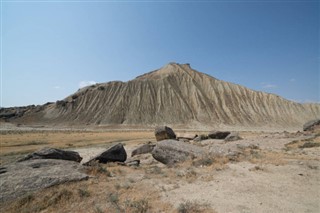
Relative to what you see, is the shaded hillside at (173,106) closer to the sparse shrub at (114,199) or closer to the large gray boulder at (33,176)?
the large gray boulder at (33,176)

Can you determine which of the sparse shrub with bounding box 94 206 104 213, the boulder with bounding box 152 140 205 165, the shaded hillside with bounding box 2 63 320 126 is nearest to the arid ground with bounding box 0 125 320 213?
the sparse shrub with bounding box 94 206 104 213

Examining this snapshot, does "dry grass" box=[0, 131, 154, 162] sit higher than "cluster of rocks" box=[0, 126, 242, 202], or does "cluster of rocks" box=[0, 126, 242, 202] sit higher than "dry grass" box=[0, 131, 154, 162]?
"cluster of rocks" box=[0, 126, 242, 202]

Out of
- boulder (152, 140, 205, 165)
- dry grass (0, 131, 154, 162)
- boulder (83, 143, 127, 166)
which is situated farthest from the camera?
dry grass (0, 131, 154, 162)

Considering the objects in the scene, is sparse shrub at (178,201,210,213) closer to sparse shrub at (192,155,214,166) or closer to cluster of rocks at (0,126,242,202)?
cluster of rocks at (0,126,242,202)

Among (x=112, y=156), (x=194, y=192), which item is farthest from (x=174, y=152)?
(x=194, y=192)

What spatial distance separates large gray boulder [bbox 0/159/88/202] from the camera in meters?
8.69

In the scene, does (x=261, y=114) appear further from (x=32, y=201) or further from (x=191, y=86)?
(x=32, y=201)

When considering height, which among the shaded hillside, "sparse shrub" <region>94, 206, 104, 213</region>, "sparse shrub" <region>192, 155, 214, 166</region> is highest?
the shaded hillside

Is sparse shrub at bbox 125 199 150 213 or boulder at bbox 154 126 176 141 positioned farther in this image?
boulder at bbox 154 126 176 141

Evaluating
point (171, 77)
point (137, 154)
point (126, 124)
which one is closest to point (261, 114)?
point (171, 77)

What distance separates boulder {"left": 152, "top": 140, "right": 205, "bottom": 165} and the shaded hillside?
67.9 meters

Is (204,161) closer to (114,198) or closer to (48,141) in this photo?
(114,198)

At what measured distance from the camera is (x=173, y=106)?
90.8m

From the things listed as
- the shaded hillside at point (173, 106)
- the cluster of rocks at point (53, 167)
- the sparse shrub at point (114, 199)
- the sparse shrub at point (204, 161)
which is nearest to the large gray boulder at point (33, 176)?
the cluster of rocks at point (53, 167)
